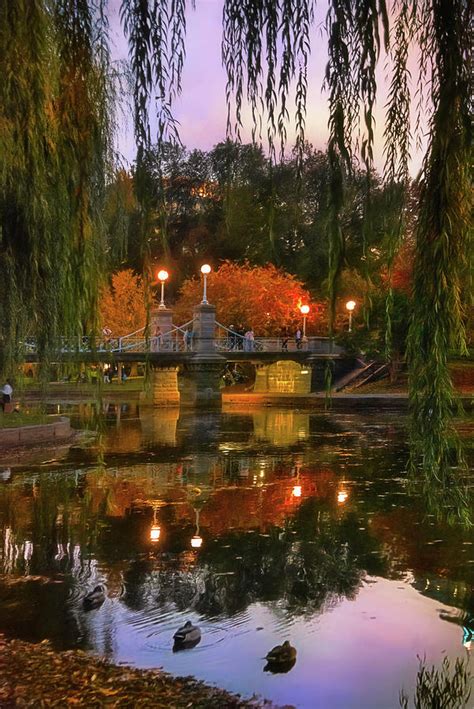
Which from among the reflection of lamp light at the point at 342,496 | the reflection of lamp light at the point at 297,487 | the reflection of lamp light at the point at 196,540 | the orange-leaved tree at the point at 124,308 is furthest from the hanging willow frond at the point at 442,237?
the orange-leaved tree at the point at 124,308

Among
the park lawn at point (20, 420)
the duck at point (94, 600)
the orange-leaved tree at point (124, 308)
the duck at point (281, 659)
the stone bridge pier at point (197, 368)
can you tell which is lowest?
the duck at point (281, 659)

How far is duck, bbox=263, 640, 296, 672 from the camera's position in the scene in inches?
241

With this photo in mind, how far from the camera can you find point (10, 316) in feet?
15.8

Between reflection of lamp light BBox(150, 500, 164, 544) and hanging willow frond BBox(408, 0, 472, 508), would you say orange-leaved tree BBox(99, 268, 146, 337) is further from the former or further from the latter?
hanging willow frond BBox(408, 0, 472, 508)

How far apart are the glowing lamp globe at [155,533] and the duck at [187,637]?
3743mm

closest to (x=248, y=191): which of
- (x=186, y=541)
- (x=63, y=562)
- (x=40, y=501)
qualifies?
(x=63, y=562)

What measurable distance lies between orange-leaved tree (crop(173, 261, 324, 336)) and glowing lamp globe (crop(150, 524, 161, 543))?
124 ft

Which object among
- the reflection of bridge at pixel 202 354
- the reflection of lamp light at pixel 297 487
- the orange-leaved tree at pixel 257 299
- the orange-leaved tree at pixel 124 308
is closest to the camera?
the reflection of lamp light at pixel 297 487

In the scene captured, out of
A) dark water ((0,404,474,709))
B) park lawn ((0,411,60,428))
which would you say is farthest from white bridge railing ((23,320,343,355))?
dark water ((0,404,474,709))

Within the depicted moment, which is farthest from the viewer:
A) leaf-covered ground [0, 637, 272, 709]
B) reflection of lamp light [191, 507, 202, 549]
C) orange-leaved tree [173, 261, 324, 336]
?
orange-leaved tree [173, 261, 324, 336]

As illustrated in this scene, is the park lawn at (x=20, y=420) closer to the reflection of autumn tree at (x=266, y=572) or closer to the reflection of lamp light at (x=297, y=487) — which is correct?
the reflection of lamp light at (x=297, y=487)

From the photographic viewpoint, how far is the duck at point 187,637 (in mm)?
6457

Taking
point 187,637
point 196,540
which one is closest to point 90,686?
point 187,637

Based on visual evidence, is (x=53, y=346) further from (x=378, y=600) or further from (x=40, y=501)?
(x=40, y=501)
